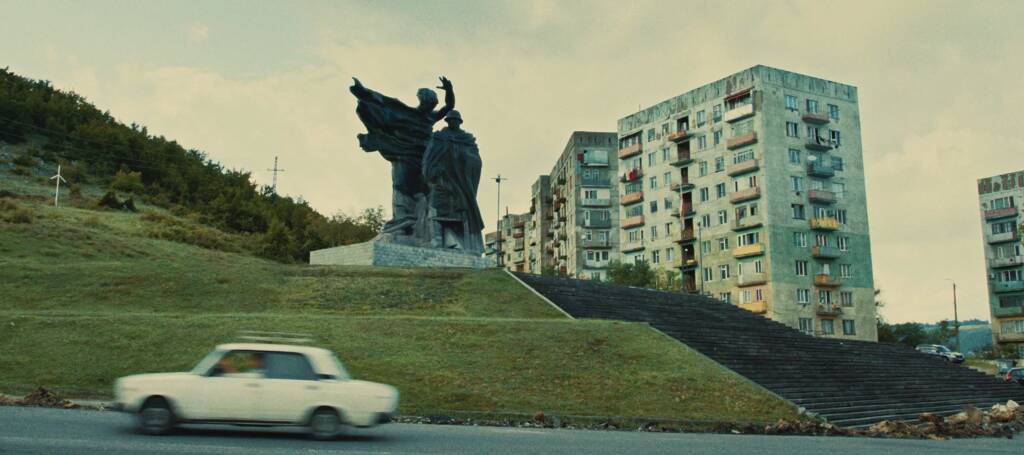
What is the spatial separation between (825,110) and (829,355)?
45.7 m

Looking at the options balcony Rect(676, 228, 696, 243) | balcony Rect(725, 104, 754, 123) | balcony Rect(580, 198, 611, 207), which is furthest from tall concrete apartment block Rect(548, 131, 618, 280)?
balcony Rect(725, 104, 754, 123)

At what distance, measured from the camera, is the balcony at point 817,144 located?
68.8 metres

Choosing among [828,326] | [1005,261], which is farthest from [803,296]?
[1005,261]

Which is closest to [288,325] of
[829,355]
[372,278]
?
[372,278]

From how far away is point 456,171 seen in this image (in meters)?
40.8

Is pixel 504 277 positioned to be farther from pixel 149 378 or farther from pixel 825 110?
pixel 825 110

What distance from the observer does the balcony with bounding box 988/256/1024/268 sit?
84.0 metres

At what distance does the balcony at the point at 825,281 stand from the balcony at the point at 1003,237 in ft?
98.3

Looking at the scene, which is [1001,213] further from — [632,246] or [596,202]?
[596,202]

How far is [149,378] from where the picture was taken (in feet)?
38.1

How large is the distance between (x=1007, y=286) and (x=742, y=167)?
36826mm

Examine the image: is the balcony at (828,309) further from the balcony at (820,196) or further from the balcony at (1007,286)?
the balcony at (1007,286)

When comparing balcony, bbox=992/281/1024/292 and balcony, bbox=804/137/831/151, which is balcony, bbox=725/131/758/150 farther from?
balcony, bbox=992/281/1024/292

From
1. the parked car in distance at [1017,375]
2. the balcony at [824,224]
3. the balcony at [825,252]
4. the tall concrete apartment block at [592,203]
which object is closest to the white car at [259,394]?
the parked car in distance at [1017,375]
